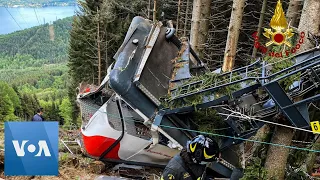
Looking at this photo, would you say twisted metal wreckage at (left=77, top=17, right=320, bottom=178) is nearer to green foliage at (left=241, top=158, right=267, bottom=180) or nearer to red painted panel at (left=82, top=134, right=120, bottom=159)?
red painted panel at (left=82, top=134, right=120, bottom=159)

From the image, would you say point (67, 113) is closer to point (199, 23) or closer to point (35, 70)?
point (199, 23)

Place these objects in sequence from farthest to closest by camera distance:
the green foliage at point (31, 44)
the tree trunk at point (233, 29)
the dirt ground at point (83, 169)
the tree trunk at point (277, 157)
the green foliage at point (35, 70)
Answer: the green foliage at point (31, 44)
the green foliage at point (35, 70)
the tree trunk at point (233, 29)
the dirt ground at point (83, 169)
the tree trunk at point (277, 157)

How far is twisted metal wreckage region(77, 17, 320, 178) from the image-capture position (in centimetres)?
368

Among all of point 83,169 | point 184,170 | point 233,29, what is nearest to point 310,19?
point 184,170

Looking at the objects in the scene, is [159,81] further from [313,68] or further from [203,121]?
[313,68]

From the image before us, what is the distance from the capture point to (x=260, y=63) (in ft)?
14.2

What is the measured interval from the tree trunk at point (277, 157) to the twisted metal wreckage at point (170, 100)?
258mm

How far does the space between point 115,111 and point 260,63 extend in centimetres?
249

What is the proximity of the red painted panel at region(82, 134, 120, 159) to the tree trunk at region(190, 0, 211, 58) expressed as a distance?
6325 millimetres

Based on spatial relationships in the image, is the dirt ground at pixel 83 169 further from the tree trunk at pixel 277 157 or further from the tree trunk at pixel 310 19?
the tree trunk at pixel 310 19

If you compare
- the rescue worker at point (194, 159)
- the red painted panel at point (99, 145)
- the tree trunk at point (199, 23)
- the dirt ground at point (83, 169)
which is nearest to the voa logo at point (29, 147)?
the dirt ground at point (83, 169)

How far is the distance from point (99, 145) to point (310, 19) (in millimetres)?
3600

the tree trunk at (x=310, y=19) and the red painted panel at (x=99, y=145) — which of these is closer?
the tree trunk at (x=310, y=19)

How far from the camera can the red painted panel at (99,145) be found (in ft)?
17.7
